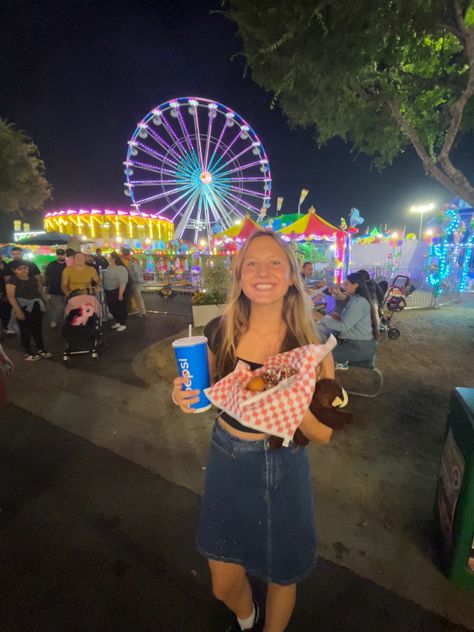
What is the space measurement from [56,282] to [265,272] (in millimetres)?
7144

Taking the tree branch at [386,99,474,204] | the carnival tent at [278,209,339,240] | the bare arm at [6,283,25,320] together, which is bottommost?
the bare arm at [6,283,25,320]

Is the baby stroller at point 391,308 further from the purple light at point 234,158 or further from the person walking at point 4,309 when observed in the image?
the purple light at point 234,158

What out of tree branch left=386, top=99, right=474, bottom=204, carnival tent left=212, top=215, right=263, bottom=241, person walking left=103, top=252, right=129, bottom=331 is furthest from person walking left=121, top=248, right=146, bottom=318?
tree branch left=386, top=99, right=474, bottom=204

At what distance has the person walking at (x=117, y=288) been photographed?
733cm

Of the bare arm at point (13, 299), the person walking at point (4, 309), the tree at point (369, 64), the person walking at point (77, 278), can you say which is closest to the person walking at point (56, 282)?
the person walking at point (4, 309)

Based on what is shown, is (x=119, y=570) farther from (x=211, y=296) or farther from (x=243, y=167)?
(x=243, y=167)

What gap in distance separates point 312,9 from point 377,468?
6.26 meters

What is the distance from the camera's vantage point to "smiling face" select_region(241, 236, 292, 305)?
1306 mm

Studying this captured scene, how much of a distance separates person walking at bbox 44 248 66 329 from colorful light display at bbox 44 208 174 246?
2686 cm

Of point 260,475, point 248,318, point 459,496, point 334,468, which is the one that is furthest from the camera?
point 334,468

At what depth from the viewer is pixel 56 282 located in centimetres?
701

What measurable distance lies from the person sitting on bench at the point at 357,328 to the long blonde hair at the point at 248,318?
2666 millimetres

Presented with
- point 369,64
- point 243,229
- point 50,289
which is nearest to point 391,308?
point 369,64

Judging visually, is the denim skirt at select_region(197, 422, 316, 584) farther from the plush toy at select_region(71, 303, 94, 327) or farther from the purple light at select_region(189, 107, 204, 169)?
the purple light at select_region(189, 107, 204, 169)
